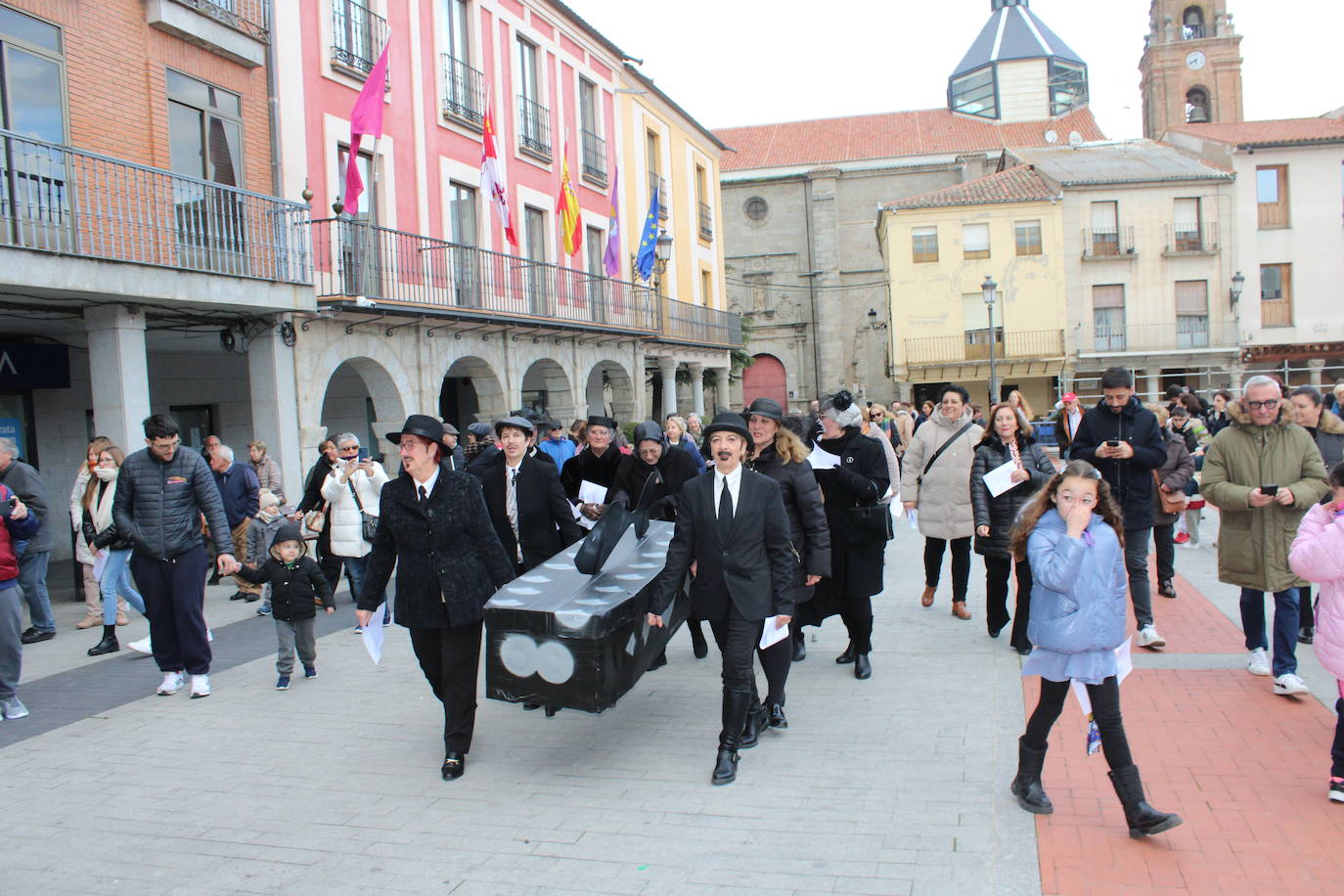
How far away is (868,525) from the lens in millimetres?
6715

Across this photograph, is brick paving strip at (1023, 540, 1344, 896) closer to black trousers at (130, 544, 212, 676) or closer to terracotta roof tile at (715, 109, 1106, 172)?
black trousers at (130, 544, 212, 676)

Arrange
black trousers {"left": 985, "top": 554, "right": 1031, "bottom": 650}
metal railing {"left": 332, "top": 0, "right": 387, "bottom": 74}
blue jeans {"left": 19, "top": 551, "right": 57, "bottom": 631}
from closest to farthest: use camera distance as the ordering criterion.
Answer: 1. black trousers {"left": 985, "top": 554, "right": 1031, "bottom": 650}
2. blue jeans {"left": 19, "top": 551, "right": 57, "bottom": 631}
3. metal railing {"left": 332, "top": 0, "right": 387, "bottom": 74}

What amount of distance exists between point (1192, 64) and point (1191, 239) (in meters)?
22.5

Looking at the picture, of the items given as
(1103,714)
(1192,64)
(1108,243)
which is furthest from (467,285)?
(1192,64)

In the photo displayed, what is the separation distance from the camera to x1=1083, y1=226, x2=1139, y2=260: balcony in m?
38.1

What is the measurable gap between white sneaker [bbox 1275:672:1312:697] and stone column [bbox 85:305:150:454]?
10.6 meters

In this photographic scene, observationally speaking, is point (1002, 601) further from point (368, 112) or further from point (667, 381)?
point (667, 381)

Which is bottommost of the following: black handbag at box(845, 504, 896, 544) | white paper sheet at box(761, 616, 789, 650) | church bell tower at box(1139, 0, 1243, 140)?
white paper sheet at box(761, 616, 789, 650)

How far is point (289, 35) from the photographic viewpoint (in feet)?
45.7

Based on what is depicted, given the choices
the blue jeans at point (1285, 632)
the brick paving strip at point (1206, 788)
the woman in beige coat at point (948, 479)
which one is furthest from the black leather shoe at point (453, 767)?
the blue jeans at point (1285, 632)

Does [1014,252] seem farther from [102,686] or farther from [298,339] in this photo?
[102,686]

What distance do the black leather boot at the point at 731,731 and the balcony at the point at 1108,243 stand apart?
3763 cm

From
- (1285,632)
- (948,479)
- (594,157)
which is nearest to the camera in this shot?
(1285,632)

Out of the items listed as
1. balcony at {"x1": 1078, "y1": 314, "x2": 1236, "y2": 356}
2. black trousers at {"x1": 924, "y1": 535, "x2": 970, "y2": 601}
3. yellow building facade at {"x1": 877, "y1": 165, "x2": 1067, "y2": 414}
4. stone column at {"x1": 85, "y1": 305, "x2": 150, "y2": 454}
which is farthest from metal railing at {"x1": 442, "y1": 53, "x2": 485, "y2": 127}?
balcony at {"x1": 1078, "y1": 314, "x2": 1236, "y2": 356}
